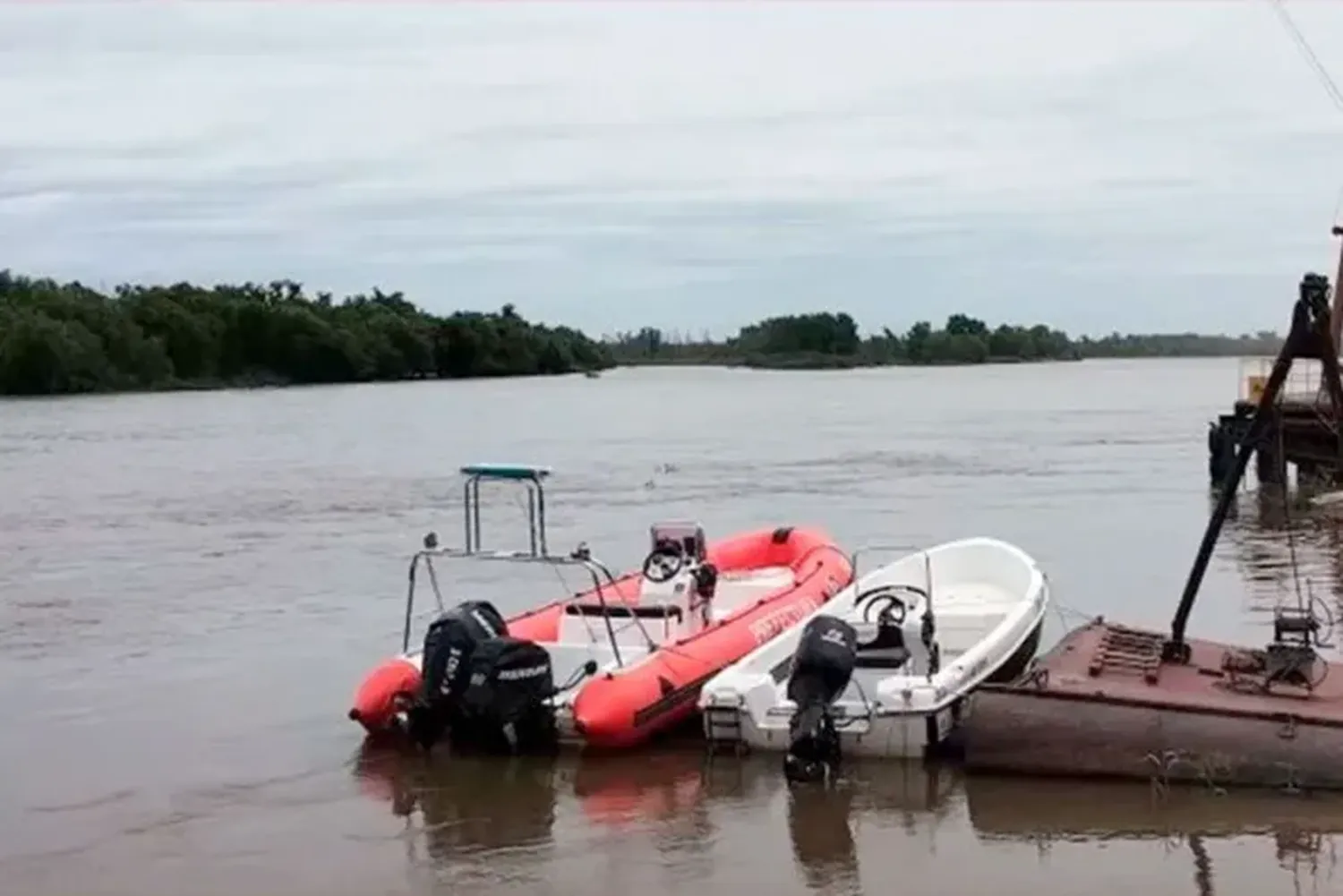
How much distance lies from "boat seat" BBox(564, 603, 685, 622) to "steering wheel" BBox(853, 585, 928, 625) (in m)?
1.33

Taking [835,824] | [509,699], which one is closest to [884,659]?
[835,824]

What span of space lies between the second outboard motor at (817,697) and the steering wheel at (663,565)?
2570 mm

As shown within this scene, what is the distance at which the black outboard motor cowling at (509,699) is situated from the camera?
11242 millimetres

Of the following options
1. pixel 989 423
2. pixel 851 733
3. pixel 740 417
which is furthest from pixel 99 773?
pixel 740 417

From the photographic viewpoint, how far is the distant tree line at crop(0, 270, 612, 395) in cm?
8806

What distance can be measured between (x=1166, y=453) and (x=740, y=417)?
28.9m

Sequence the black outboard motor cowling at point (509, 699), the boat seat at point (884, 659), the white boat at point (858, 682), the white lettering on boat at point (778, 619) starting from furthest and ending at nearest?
the white lettering on boat at point (778, 619)
the boat seat at point (884, 659)
the black outboard motor cowling at point (509, 699)
the white boat at point (858, 682)

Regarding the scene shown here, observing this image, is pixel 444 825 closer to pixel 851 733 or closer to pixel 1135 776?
pixel 851 733

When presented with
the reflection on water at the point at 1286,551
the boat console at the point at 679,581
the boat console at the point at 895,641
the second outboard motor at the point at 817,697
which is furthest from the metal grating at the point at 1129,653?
the reflection on water at the point at 1286,551

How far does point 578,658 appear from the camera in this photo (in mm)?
12375

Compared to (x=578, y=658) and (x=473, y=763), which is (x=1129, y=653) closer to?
(x=578, y=658)

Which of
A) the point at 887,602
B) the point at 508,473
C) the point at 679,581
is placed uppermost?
the point at 508,473

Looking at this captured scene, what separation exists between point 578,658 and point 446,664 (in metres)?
1.29

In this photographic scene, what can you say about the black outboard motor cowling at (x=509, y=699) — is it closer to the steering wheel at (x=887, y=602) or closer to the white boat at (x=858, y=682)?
the white boat at (x=858, y=682)
